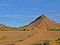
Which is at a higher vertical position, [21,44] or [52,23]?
[52,23]

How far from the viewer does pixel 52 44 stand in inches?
1219

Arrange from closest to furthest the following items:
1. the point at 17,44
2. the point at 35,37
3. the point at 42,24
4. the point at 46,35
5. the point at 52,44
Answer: the point at 52,44, the point at 17,44, the point at 35,37, the point at 46,35, the point at 42,24

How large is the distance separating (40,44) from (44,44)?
0.54 meters

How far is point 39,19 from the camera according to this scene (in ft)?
358

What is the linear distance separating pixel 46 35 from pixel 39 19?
65.2 m

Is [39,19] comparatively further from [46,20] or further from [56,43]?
[56,43]

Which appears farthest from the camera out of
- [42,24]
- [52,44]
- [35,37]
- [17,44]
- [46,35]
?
[42,24]

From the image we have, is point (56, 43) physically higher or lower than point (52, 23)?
lower

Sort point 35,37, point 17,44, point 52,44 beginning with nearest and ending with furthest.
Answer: point 52,44 < point 17,44 < point 35,37

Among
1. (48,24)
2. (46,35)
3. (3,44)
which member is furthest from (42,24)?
(3,44)

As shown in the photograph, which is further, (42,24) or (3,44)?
(42,24)

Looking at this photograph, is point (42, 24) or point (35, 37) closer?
point (35, 37)

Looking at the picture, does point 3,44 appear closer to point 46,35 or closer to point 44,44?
point 44,44

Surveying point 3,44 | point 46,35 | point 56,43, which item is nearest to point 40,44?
point 56,43
